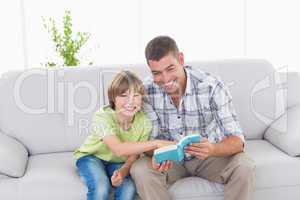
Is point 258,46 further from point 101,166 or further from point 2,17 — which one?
point 101,166

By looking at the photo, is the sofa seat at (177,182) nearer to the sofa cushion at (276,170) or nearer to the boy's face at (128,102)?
the sofa cushion at (276,170)

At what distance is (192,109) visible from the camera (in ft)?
8.06

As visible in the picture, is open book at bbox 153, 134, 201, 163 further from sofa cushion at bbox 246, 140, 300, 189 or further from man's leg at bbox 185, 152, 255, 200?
sofa cushion at bbox 246, 140, 300, 189

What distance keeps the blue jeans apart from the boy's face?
274 mm

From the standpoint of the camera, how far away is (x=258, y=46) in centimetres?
466

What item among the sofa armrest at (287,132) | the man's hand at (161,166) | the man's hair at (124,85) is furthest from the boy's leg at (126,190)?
the sofa armrest at (287,132)

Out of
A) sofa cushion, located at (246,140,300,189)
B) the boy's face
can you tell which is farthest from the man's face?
sofa cushion, located at (246,140,300,189)

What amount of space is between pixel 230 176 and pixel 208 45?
2.43 meters

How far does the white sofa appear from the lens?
97.8 inches

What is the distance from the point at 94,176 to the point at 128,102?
14.7 inches

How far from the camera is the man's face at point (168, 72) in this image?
2.29 meters

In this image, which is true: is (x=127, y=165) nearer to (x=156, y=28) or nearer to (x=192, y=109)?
(x=192, y=109)

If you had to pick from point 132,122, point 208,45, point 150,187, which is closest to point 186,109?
point 132,122

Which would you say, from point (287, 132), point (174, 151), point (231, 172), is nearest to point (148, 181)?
point (174, 151)
